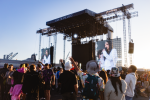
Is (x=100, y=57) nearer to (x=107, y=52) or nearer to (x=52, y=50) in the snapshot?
(x=107, y=52)

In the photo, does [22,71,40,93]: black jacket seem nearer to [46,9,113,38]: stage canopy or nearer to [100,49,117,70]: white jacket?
[100,49,117,70]: white jacket

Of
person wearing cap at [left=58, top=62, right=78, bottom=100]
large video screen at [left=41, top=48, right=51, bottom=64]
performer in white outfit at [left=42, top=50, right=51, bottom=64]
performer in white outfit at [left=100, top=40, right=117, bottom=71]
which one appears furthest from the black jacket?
performer in white outfit at [left=42, top=50, right=51, bottom=64]

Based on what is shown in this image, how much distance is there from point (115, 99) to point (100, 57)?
15.6 m

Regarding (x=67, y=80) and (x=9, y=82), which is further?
(x=9, y=82)

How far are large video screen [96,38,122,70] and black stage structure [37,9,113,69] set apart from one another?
130cm

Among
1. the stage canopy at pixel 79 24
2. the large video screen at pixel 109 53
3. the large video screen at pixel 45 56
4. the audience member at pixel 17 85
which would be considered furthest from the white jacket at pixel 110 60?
the audience member at pixel 17 85

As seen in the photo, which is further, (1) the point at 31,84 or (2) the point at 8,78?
(2) the point at 8,78

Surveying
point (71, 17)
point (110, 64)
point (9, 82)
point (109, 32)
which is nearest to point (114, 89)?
point (9, 82)

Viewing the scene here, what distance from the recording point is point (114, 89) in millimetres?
2643

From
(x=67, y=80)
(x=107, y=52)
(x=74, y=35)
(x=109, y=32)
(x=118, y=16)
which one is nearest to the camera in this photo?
(x=67, y=80)

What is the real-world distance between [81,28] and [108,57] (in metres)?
7.67

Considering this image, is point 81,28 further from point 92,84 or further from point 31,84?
point 92,84

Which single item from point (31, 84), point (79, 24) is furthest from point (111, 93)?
point (79, 24)

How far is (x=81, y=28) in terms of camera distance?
72.9 ft
